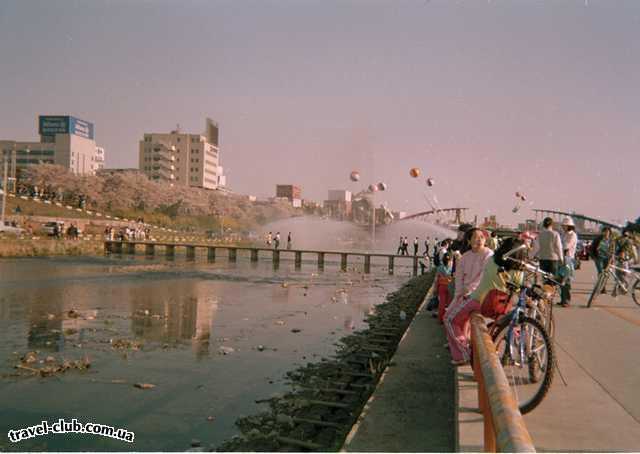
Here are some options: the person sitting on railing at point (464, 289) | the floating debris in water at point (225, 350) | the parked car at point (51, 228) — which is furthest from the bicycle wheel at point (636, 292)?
the parked car at point (51, 228)

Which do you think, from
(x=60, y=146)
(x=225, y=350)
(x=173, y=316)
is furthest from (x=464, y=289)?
(x=60, y=146)

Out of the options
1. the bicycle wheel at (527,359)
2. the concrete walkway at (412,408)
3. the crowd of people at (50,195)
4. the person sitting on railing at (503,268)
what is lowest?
the concrete walkway at (412,408)

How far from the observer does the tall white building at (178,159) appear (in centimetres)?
12406

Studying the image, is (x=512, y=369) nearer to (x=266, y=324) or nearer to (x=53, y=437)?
(x=53, y=437)

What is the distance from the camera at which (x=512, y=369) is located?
549cm

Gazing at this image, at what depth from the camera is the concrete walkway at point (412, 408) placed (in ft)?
18.7

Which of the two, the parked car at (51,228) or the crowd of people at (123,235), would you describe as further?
the crowd of people at (123,235)

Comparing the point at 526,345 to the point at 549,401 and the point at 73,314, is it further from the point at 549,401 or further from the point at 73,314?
the point at 73,314

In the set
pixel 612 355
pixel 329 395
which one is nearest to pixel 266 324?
pixel 329 395

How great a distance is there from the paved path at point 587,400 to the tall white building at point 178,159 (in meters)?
120

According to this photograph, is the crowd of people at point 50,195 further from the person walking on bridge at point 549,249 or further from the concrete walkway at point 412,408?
the concrete walkway at point 412,408

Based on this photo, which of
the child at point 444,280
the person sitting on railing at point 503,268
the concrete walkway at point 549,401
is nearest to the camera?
the concrete walkway at point 549,401

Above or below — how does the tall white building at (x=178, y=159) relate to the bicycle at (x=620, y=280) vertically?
above

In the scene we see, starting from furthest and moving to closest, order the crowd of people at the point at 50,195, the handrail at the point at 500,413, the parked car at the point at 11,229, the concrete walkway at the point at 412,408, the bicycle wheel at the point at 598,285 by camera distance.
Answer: the crowd of people at the point at 50,195 → the parked car at the point at 11,229 → the bicycle wheel at the point at 598,285 → the concrete walkway at the point at 412,408 → the handrail at the point at 500,413
